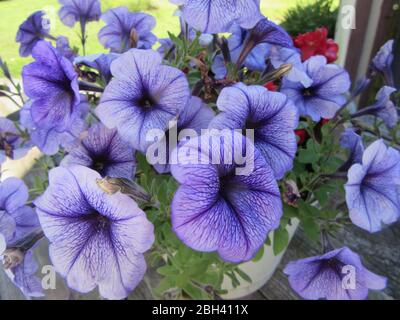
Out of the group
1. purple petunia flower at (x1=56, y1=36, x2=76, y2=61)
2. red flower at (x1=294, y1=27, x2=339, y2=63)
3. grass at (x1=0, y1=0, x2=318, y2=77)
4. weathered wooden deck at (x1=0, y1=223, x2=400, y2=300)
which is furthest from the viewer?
grass at (x1=0, y1=0, x2=318, y2=77)

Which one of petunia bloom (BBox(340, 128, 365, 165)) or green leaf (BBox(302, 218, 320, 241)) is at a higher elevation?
petunia bloom (BBox(340, 128, 365, 165))

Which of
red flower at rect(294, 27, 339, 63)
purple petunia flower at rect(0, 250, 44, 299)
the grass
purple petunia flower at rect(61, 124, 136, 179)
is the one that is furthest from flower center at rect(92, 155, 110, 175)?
the grass

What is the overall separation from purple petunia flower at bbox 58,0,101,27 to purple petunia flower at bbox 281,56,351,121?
316 mm

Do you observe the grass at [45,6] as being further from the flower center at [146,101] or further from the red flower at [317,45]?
the flower center at [146,101]

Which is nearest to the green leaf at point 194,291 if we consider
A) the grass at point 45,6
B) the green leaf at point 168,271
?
the green leaf at point 168,271

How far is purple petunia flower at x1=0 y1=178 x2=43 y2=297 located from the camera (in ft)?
1.55

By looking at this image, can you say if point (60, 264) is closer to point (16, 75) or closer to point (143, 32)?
point (143, 32)

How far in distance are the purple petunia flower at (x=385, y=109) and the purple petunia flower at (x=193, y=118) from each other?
0.85 ft

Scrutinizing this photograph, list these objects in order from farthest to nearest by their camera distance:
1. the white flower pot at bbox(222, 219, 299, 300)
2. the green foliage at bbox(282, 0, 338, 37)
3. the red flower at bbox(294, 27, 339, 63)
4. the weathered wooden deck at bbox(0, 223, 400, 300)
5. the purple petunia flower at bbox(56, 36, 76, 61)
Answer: the green foliage at bbox(282, 0, 338, 37) < the red flower at bbox(294, 27, 339, 63) < the weathered wooden deck at bbox(0, 223, 400, 300) < the white flower pot at bbox(222, 219, 299, 300) < the purple petunia flower at bbox(56, 36, 76, 61)

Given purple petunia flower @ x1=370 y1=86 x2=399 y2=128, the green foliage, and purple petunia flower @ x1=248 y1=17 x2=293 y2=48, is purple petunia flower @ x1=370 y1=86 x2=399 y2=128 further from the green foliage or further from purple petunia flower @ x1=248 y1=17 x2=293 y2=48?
the green foliage

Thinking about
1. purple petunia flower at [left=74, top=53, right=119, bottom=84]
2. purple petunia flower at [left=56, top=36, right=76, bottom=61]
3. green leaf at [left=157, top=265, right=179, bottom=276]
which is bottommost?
green leaf at [left=157, top=265, right=179, bottom=276]

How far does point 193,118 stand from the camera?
0.46 meters

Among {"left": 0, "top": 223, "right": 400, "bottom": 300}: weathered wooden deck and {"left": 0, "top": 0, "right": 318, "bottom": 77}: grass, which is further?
{"left": 0, "top": 0, "right": 318, "bottom": 77}: grass
